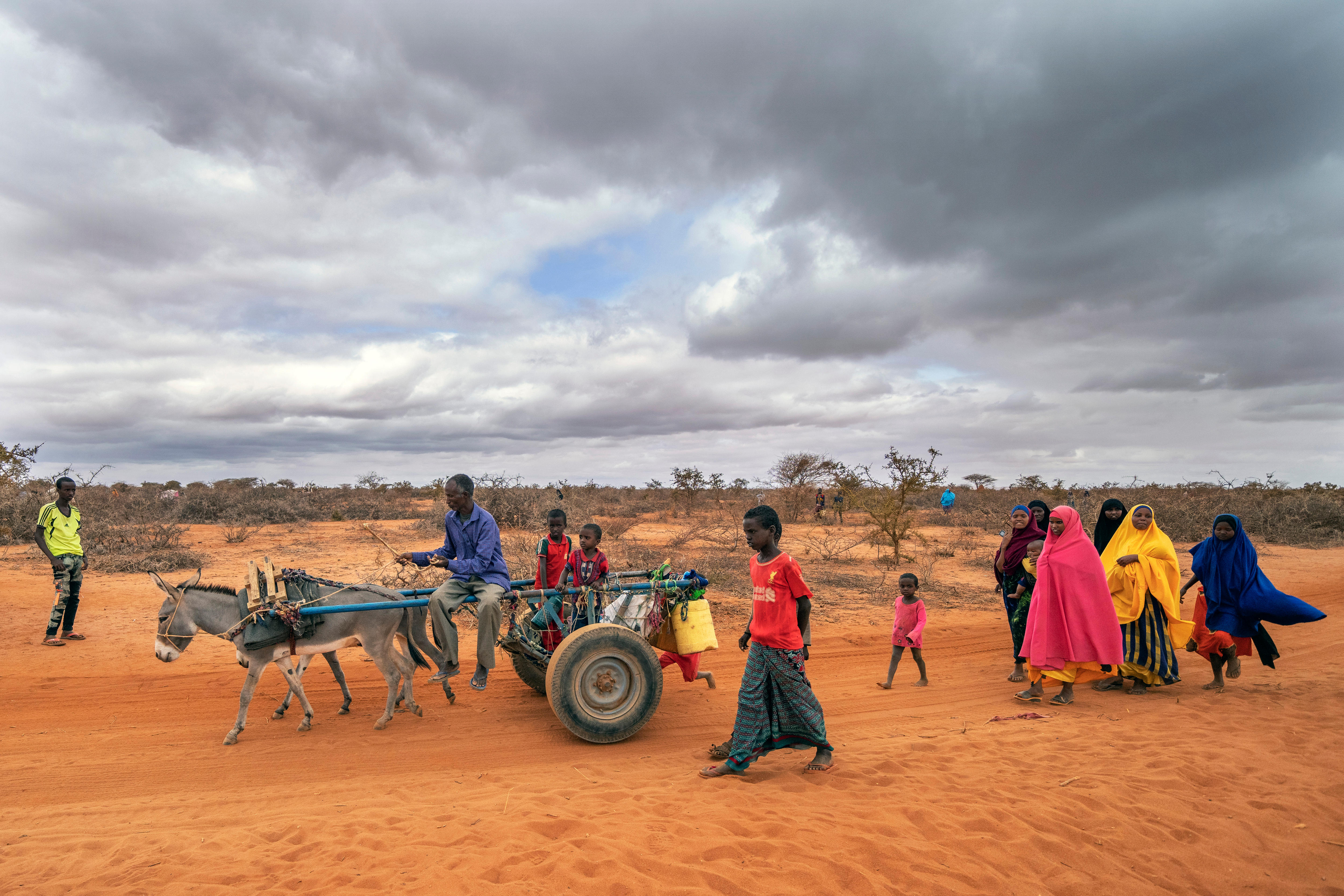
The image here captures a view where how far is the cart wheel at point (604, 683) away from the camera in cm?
550

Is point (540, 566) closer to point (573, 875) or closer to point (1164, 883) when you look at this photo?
point (573, 875)

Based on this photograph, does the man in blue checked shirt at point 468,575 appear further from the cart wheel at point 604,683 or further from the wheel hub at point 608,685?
the wheel hub at point 608,685

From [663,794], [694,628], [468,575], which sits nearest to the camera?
[663,794]

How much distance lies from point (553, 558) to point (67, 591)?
24.4 feet

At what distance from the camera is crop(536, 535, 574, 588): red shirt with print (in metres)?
6.77

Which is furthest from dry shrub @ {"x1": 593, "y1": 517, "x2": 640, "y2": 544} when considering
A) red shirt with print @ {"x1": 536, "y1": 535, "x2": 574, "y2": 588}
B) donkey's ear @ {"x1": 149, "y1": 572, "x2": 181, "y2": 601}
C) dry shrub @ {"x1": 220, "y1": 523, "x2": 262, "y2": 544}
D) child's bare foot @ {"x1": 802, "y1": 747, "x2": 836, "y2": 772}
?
child's bare foot @ {"x1": 802, "y1": 747, "x2": 836, "y2": 772}

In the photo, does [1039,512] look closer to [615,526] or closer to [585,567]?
[585,567]

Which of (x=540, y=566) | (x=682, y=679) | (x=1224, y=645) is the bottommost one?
(x=682, y=679)

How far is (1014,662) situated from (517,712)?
6.44 meters

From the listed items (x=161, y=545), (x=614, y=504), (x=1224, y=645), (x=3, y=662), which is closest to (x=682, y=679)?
(x=1224, y=645)

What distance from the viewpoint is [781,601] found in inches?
192

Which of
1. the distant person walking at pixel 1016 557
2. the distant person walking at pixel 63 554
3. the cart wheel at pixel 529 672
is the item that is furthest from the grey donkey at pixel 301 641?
the distant person walking at pixel 1016 557

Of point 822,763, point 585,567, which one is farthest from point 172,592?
point 822,763

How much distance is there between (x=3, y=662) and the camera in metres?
8.07
